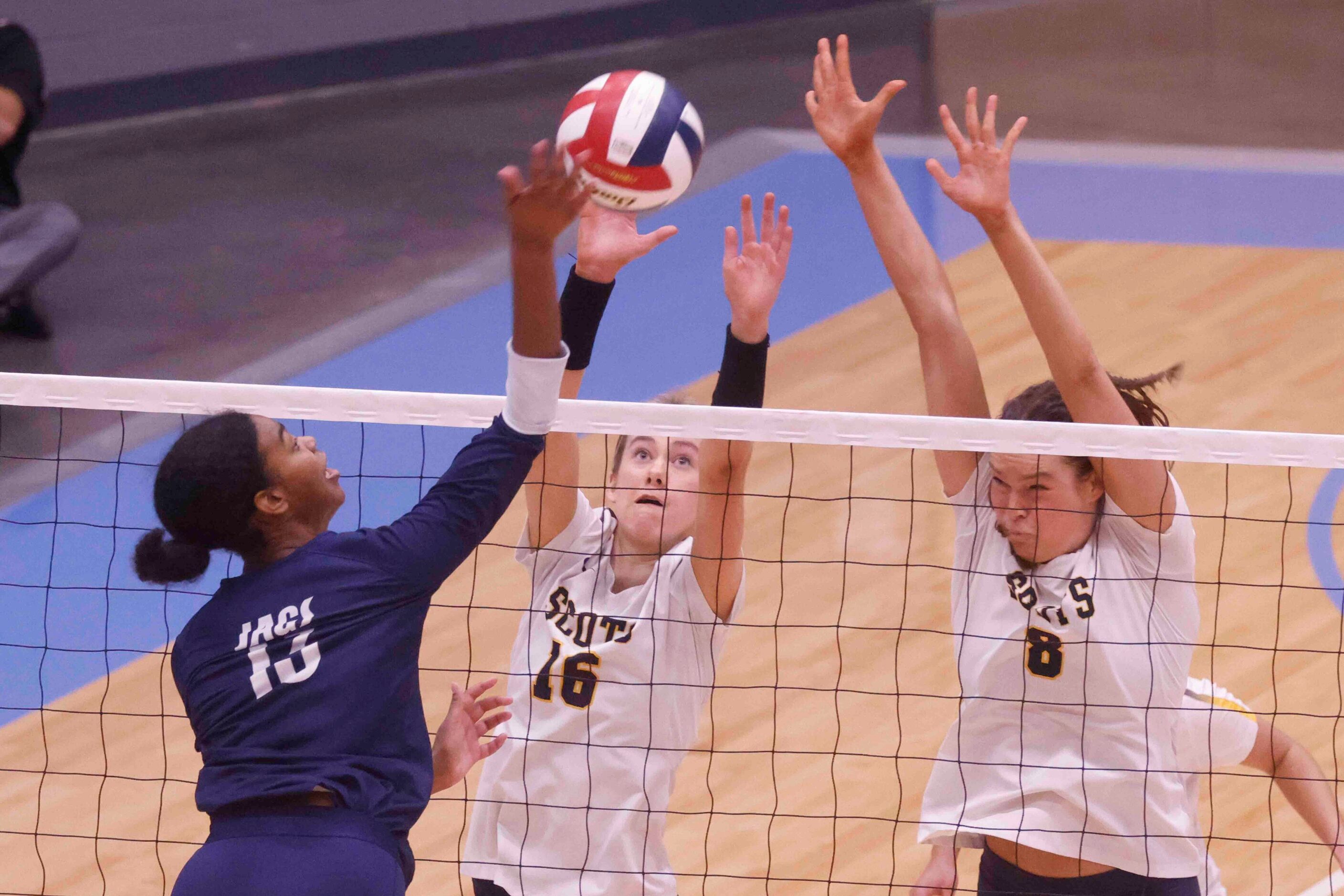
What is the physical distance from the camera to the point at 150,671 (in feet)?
18.8

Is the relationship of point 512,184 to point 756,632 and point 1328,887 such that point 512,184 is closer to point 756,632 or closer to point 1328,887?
point 1328,887

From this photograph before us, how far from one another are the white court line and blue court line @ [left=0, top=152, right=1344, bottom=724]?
1.39 meters

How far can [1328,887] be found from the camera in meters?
4.66

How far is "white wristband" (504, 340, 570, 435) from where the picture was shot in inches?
107

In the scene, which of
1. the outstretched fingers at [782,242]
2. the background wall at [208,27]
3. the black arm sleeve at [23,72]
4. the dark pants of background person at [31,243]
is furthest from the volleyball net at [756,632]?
the background wall at [208,27]

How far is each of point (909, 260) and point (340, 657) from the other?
4.79 ft

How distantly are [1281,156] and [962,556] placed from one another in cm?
762

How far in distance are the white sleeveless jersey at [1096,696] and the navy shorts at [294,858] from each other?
127 cm

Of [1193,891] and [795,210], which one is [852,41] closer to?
[795,210]

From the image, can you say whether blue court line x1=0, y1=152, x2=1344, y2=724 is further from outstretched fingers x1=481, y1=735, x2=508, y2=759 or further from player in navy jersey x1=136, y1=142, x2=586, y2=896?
player in navy jersey x1=136, y1=142, x2=586, y2=896

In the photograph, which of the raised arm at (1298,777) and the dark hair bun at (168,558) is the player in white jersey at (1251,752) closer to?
the raised arm at (1298,777)

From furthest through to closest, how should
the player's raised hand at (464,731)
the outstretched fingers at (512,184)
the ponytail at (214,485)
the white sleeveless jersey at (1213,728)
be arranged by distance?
the white sleeveless jersey at (1213,728)
the player's raised hand at (464,731)
the ponytail at (214,485)
the outstretched fingers at (512,184)

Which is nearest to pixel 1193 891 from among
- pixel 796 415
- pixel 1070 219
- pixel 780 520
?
pixel 796 415

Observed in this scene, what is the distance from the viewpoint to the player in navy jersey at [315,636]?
8.75 ft
